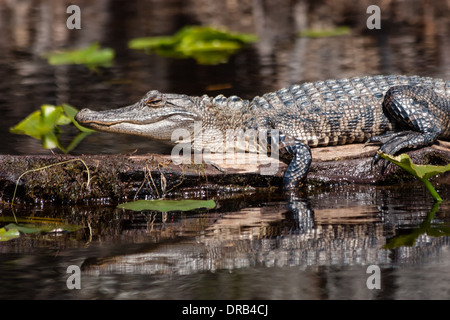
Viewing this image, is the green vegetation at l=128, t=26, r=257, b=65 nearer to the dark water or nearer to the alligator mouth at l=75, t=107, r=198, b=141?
the dark water

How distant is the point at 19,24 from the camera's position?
19797 millimetres

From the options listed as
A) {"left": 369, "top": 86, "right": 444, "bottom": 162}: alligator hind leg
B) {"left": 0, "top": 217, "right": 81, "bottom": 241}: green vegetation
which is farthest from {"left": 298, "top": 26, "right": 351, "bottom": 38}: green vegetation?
{"left": 0, "top": 217, "right": 81, "bottom": 241}: green vegetation

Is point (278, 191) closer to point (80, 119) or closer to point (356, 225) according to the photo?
point (356, 225)

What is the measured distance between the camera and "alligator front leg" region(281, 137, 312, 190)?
270 inches

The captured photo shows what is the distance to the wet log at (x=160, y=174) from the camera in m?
6.60

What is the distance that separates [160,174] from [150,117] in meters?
0.91

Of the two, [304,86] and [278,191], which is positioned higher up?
[304,86]

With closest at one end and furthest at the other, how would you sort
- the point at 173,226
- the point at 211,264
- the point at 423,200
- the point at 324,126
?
the point at 211,264
the point at 173,226
the point at 423,200
the point at 324,126

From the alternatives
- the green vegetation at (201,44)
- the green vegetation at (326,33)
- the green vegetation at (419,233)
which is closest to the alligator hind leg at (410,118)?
the green vegetation at (419,233)

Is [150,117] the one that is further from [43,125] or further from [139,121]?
[43,125]

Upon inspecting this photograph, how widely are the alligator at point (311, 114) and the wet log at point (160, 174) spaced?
30cm

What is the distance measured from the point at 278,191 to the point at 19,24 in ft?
→ 48.6
